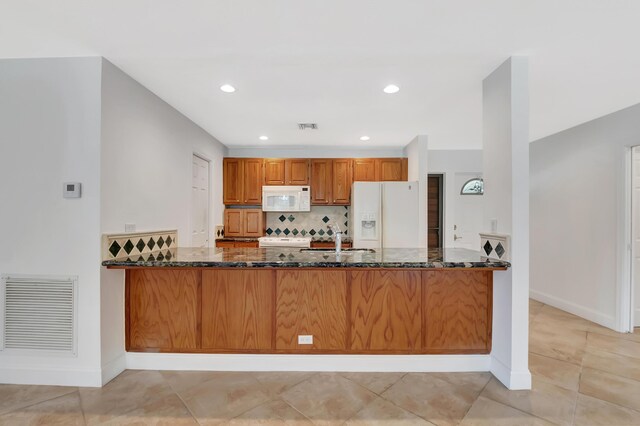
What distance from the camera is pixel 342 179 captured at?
15.4 ft

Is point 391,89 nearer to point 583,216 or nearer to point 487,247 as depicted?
point 487,247

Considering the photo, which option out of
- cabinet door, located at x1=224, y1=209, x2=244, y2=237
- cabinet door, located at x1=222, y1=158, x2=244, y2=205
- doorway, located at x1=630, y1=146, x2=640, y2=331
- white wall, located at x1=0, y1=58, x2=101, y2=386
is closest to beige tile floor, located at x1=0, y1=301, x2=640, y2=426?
white wall, located at x1=0, y1=58, x2=101, y2=386

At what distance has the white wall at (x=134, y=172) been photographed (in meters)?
2.20

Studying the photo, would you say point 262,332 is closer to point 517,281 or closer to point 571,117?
point 517,281

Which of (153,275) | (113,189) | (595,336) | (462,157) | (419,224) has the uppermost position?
(462,157)

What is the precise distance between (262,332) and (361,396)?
872 mm

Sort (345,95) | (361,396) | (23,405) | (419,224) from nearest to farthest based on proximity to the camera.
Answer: (23,405)
(361,396)
(345,95)
(419,224)

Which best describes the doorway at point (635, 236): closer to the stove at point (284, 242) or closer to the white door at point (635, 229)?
the white door at point (635, 229)

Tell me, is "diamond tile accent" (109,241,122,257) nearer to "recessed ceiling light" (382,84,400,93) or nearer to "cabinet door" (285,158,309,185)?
"recessed ceiling light" (382,84,400,93)

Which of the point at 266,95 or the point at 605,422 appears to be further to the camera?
the point at 266,95

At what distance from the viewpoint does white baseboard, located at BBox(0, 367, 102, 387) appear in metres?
2.14

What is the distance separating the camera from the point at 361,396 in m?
2.05

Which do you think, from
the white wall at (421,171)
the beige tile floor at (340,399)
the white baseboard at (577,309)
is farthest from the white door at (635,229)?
the white wall at (421,171)

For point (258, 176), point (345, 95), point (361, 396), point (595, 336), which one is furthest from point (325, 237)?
point (595, 336)
